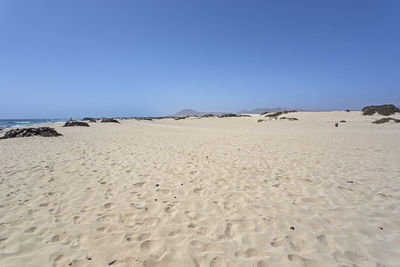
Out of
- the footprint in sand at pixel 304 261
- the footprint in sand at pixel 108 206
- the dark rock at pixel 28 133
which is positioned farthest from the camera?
the dark rock at pixel 28 133

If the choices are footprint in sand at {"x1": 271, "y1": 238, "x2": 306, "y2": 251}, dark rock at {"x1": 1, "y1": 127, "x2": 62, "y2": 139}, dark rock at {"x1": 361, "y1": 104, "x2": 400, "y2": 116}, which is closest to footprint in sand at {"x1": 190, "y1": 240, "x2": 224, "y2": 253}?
footprint in sand at {"x1": 271, "y1": 238, "x2": 306, "y2": 251}

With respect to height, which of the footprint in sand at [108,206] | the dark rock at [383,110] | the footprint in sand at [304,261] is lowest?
the footprint in sand at [304,261]

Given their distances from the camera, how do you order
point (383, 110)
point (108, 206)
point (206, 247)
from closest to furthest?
point (206, 247)
point (108, 206)
point (383, 110)

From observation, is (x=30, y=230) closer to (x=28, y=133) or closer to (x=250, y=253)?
(x=250, y=253)

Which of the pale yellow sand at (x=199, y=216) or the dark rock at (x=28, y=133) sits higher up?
the dark rock at (x=28, y=133)

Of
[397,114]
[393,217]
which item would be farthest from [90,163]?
[397,114]

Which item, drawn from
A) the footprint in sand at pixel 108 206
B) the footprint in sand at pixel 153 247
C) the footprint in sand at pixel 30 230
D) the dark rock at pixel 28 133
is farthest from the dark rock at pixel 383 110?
the dark rock at pixel 28 133

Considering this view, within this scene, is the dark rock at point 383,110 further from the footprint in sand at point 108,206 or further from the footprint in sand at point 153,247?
the footprint in sand at point 108,206

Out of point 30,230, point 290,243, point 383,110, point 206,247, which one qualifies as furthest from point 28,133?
point 383,110

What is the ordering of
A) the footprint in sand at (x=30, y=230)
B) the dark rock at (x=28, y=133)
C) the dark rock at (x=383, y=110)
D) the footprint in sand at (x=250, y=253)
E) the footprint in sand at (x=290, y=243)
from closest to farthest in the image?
1. the footprint in sand at (x=250, y=253)
2. the footprint in sand at (x=290, y=243)
3. the footprint in sand at (x=30, y=230)
4. the dark rock at (x=28, y=133)
5. the dark rock at (x=383, y=110)

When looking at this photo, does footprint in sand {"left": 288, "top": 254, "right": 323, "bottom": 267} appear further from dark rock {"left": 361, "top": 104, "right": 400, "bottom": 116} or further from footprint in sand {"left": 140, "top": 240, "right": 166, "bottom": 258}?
dark rock {"left": 361, "top": 104, "right": 400, "bottom": 116}

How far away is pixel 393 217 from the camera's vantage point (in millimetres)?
3312

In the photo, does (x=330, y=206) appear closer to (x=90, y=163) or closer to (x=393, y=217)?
(x=393, y=217)

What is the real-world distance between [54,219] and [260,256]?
3.53 metres
